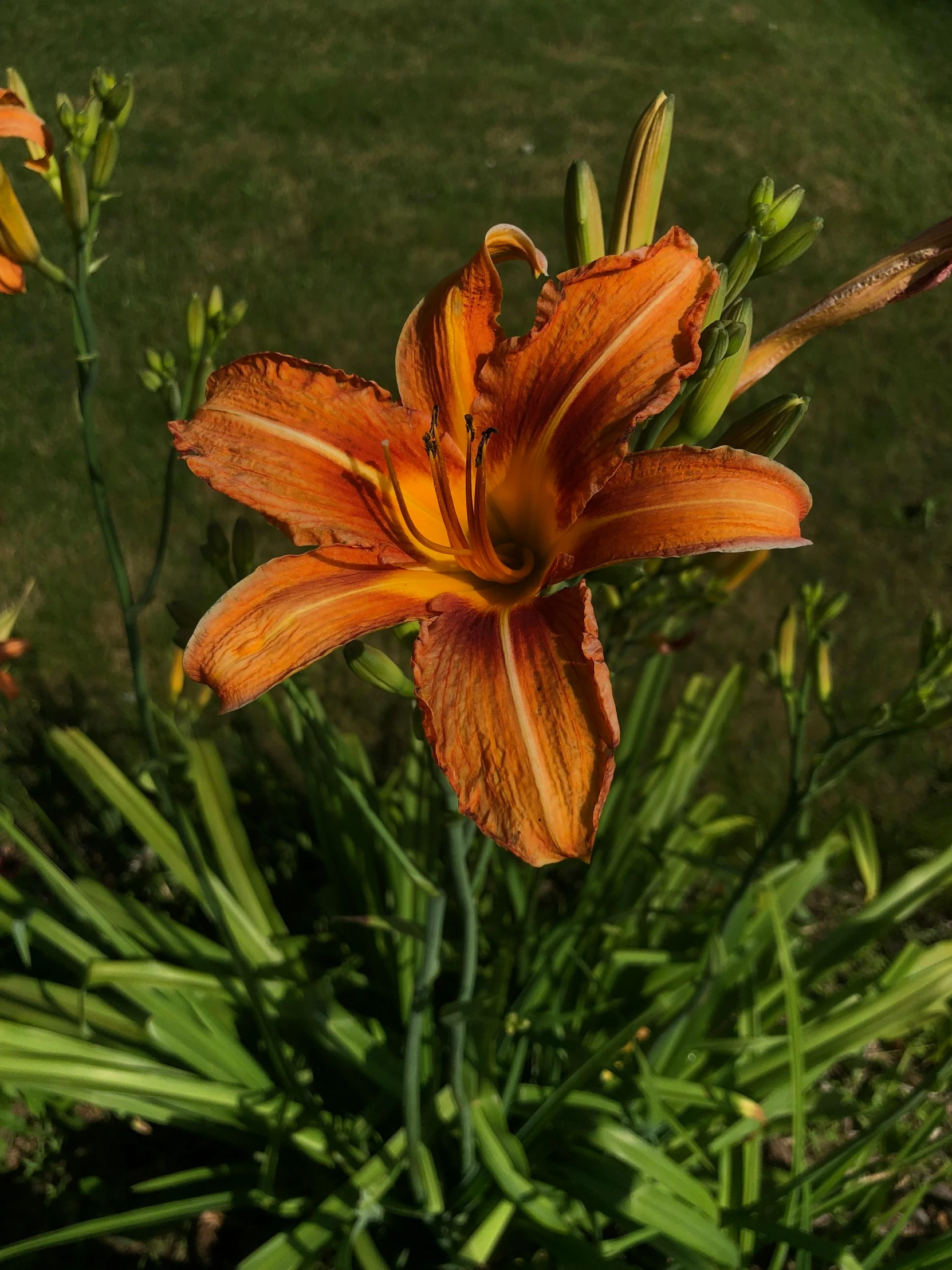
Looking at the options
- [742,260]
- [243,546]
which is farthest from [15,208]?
[742,260]

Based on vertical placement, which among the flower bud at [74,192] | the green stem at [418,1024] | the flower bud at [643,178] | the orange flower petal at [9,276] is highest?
the flower bud at [74,192]

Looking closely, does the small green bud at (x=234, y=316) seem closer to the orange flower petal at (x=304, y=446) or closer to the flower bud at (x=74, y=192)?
the flower bud at (x=74, y=192)

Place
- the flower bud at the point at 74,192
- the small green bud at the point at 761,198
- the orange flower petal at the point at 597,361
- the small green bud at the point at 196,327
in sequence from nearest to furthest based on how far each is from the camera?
the orange flower petal at the point at 597,361 < the small green bud at the point at 761,198 < the flower bud at the point at 74,192 < the small green bud at the point at 196,327

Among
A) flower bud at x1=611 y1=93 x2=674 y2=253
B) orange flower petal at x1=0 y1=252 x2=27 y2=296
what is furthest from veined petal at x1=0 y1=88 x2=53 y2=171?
flower bud at x1=611 y1=93 x2=674 y2=253

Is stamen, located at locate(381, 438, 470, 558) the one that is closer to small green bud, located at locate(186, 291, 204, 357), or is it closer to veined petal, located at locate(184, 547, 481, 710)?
veined petal, located at locate(184, 547, 481, 710)

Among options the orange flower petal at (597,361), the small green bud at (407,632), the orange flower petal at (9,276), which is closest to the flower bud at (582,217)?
the orange flower petal at (597,361)

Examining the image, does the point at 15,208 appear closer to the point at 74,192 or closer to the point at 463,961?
the point at 74,192
